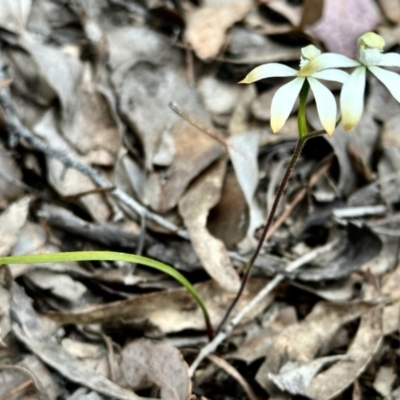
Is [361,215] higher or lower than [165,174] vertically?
lower

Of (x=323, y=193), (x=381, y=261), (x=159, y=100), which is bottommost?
(x=381, y=261)

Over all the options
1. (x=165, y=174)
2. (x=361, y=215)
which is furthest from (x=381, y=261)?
(x=165, y=174)

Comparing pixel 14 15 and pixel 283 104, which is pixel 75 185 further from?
pixel 283 104

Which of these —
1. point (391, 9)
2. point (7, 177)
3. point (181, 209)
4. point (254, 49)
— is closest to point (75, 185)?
point (7, 177)

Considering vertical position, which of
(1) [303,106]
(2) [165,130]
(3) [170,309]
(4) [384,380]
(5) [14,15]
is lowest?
(4) [384,380]

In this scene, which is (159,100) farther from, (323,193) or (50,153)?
(323,193)

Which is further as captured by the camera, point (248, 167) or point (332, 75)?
point (248, 167)
